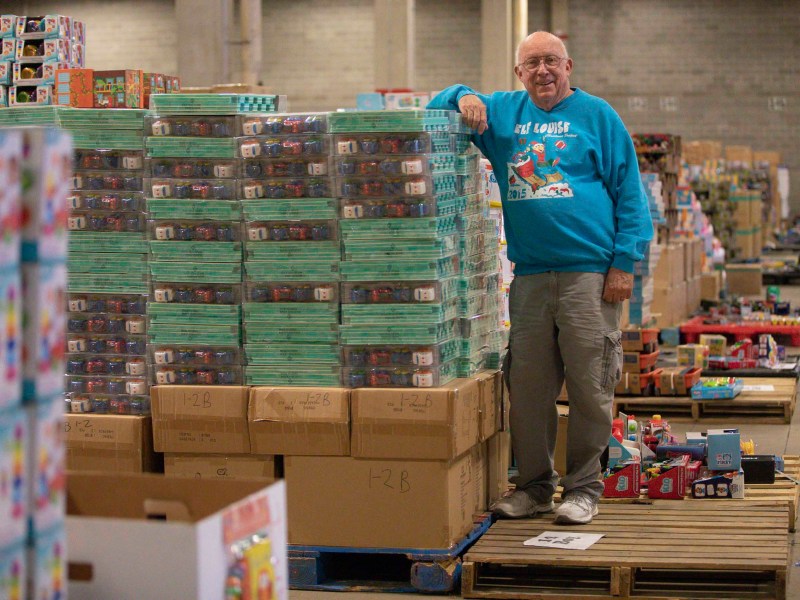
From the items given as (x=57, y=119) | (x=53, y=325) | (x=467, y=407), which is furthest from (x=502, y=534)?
(x=53, y=325)

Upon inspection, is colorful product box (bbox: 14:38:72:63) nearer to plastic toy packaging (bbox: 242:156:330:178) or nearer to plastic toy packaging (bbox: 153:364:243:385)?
plastic toy packaging (bbox: 242:156:330:178)

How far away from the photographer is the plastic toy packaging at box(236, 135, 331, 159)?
5.47 metres

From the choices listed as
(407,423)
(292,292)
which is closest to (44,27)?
(292,292)

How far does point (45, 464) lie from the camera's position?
2520 mm

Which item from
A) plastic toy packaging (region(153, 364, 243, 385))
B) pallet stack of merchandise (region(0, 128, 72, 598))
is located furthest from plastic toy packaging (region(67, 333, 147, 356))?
pallet stack of merchandise (region(0, 128, 72, 598))

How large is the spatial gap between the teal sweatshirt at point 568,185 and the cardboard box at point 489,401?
20.4 inches

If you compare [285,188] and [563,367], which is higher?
[285,188]

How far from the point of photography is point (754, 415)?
10.0 m

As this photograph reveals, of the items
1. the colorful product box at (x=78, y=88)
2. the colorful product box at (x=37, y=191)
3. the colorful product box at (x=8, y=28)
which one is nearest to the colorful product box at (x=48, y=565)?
the colorful product box at (x=37, y=191)

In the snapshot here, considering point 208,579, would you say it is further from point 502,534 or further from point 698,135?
point 698,135

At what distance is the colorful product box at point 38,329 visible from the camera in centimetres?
248

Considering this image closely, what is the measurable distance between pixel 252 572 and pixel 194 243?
291 centimetres

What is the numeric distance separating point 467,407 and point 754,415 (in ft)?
16.8

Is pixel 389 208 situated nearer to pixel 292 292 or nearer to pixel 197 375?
pixel 292 292
